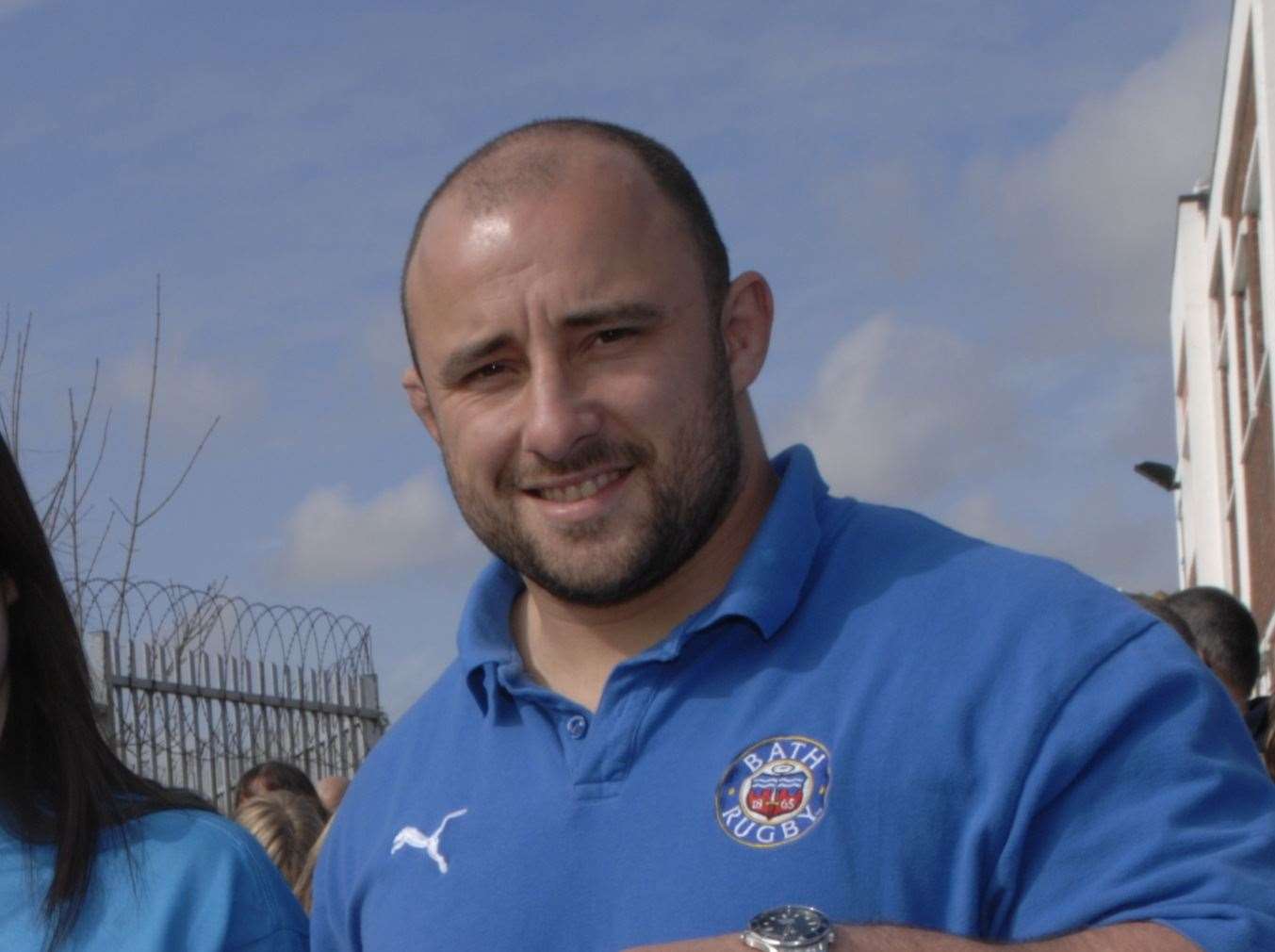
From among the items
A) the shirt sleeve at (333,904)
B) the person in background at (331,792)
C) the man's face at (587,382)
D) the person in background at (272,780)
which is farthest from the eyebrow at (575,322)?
the person in background at (331,792)

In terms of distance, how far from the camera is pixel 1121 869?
96.7 inches

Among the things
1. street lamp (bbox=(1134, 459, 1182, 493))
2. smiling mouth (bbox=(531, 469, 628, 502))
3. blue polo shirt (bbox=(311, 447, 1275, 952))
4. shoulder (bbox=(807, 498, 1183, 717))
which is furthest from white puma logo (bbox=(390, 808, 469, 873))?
street lamp (bbox=(1134, 459, 1182, 493))

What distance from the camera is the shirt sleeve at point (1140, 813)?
2.43 metres

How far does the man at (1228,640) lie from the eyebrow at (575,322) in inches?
152

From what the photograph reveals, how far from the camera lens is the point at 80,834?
10.7ft

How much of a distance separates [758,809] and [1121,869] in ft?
1.45

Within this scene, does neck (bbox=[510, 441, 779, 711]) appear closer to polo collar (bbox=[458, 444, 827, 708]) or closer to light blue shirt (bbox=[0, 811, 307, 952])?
polo collar (bbox=[458, 444, 827, 708])

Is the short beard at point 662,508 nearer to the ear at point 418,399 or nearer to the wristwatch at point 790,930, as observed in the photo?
the ear at point 418,399

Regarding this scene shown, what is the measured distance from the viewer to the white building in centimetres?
1684

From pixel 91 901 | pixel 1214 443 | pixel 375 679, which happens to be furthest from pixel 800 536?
pixel 1214 443

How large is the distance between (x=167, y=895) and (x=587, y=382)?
41.0 inches

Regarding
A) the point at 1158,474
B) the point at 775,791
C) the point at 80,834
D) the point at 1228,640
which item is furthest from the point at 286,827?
the point at 1158,474

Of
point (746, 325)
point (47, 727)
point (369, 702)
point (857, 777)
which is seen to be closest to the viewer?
point (857, 777)

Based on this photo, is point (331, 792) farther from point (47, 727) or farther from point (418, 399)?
point (418, 399)
